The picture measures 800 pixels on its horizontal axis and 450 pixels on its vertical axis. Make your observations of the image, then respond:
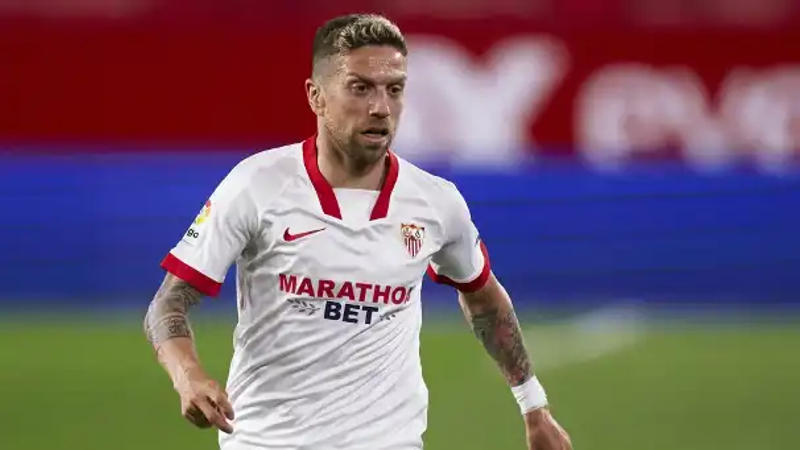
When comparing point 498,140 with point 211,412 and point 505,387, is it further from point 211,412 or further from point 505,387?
point 211,412

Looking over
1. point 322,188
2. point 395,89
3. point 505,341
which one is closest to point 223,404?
point 322,188

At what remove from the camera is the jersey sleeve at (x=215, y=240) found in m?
4.60

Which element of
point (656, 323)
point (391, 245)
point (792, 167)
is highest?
point (391, 245)

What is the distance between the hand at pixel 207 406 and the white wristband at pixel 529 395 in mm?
1302

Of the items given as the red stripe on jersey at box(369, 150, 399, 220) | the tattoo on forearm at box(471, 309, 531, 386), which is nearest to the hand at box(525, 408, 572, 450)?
the tattoo on forearm at box(471, 309, 531, 386)

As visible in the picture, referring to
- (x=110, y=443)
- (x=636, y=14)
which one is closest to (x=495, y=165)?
(x=636, y=14)

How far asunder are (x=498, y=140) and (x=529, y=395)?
Answer: 24.4ft

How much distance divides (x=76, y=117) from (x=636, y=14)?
4305 mm

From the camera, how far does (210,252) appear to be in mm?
4598

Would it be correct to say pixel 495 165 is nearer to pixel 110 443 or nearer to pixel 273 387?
pixel 110 443

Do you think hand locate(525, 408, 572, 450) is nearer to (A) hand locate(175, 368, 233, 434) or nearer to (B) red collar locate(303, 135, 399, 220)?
(B) red collar locate(303, 135, 399, 220)

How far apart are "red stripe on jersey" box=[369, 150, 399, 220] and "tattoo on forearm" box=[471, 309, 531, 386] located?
0.60m

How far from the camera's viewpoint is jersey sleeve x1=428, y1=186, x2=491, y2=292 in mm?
5004

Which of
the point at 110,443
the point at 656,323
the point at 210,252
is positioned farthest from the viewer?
the point at 656,323
